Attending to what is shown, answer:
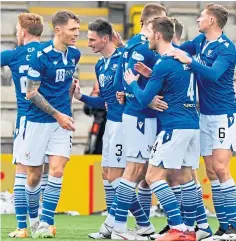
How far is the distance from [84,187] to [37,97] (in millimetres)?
4076

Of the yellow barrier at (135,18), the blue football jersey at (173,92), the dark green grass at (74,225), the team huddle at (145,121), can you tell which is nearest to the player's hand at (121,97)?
the team huddle at (145,121)

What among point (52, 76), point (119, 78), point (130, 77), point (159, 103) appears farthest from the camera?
point (119, 78)

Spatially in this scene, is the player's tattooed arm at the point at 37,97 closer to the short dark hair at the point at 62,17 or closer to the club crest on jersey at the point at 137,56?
the short dark hair at the point at 62,17

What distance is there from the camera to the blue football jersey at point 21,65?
9.24 metres

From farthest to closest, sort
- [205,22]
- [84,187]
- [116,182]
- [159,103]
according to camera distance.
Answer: [84,187], [116,182], [205,22], [159,103]

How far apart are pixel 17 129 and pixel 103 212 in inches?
135

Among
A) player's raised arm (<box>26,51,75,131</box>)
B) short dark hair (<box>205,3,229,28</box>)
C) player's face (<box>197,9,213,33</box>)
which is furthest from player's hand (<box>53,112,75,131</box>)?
short dark hair (<box>205,3,229,28</box>)

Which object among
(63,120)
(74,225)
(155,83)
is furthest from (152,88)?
(74,225)

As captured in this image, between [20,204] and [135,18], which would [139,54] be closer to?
[20,204]

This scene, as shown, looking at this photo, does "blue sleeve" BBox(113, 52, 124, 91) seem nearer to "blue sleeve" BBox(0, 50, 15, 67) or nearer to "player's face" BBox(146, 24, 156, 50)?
"player's face" BBox(146, 24, 156, 50)

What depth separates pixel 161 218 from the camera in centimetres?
1206

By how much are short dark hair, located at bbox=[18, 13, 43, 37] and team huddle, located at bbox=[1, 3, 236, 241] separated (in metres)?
0.01

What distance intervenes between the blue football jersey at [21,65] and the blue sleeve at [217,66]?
181cm

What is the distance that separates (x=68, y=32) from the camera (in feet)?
28.6
